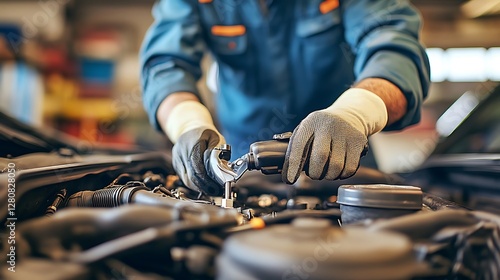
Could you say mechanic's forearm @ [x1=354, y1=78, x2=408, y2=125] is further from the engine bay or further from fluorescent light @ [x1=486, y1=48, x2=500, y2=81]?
fluorescent light @ [x1=486, y1=48, x2=500, y2=81]

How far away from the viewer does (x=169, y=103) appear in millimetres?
1332

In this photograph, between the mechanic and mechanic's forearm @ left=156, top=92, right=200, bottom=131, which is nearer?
the mechanic

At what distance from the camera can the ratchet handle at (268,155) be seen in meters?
0.78

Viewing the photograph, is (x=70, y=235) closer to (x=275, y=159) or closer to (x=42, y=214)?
(x=42, y=214)

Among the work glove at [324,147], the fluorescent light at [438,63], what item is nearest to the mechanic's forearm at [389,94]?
the work glove at [324,147]

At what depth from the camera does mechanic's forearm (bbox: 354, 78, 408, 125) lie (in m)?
1.10

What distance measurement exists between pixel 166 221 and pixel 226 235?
77 millimetres

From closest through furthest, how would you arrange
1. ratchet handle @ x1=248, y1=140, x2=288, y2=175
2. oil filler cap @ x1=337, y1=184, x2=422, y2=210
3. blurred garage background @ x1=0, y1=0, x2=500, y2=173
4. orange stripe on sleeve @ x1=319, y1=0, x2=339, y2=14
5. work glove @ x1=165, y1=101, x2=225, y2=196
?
1. oil filler cap @ x1=337, y1=184, x2=422, y2=210
2. ratchet handle @ x1=248, y1=140, x2=288, y2=175
3. work glove @ x1=165, y1=101, x2=225, y2=196
4. orange stripe on sleeve @ x1=319, y1=0, x2=339, y2=14
5. blurred garage background @ x1=0, y1=0, x2=500, y2=173

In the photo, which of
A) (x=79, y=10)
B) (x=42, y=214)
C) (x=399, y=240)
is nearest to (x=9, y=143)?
(x=42, y=214)

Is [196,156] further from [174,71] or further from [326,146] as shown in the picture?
[174,71]

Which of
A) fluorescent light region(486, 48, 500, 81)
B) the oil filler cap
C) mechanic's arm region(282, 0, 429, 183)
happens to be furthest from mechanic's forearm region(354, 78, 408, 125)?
fluorescent light region(486, 48, 500, 81)

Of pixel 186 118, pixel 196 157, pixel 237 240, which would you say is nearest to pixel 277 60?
pixel 186 118

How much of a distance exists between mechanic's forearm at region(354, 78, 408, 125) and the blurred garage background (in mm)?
3886

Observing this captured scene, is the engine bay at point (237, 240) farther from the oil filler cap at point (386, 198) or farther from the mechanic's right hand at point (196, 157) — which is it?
the mechanic's right hand at point (196, 157)
